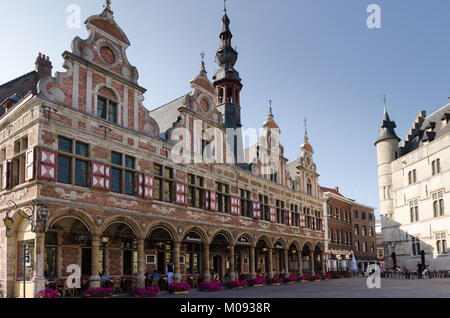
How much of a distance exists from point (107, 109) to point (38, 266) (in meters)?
7.61

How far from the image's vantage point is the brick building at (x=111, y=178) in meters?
17.2

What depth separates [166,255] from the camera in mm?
24172

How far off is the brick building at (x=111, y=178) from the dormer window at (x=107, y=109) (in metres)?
0.05

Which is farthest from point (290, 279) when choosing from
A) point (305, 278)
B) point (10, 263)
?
point (10, 263)

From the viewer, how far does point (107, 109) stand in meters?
20.0

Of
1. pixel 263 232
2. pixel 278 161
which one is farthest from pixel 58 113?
pixel 278 161

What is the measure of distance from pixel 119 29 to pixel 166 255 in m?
12.2

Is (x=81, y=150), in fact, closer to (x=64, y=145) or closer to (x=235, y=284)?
(x=64, y=145)

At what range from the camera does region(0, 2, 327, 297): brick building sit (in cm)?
1723

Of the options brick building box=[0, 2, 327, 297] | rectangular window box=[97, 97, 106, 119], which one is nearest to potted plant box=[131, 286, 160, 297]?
brick building box=[0, 2, 327, 297]

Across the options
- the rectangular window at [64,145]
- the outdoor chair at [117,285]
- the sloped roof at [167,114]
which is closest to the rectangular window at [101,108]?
the rectangular window at [64,145]

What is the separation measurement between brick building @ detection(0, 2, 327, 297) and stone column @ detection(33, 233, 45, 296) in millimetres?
36

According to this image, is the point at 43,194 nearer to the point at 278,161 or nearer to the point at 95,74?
the point at 95,74

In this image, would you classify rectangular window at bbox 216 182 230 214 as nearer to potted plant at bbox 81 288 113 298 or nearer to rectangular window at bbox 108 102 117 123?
rectangular window at bbox 108 102 117 123
